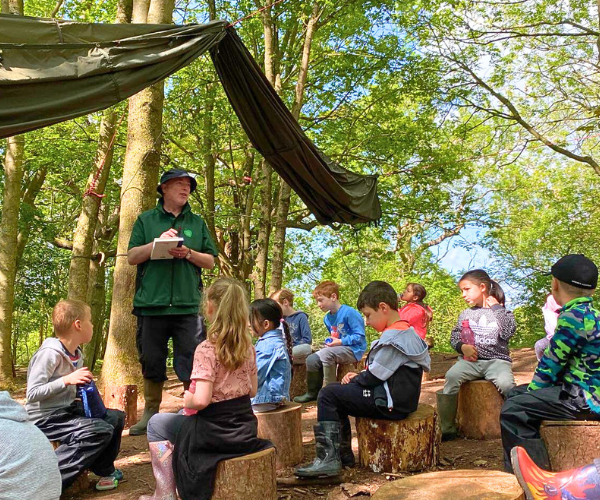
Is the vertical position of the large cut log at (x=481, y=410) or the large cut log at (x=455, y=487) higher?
the large cut log at (x=455, y=487)

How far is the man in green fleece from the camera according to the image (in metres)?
3.74

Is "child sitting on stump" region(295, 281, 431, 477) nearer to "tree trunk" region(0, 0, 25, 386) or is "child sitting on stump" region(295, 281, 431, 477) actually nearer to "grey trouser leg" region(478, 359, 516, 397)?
"grey trouser leg" region(478, 359, 516, 397)

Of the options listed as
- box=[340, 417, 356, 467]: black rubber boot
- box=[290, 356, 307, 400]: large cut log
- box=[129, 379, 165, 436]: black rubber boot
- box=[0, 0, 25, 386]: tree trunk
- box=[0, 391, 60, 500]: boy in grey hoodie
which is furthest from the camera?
box=[0, 0, 25, 386]: tree trunk

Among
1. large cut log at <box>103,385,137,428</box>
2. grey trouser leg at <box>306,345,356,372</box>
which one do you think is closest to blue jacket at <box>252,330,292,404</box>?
large cut log at <box>103,385,137,428</box>

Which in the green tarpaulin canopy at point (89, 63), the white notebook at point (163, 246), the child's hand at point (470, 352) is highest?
the green tarpaulin canopy at point (89, 63)

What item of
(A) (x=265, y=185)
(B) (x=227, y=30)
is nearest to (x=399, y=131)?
(A) (x=265, y=185)

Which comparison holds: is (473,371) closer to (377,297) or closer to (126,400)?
(377,297)

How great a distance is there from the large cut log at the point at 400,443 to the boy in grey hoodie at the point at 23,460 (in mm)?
1750

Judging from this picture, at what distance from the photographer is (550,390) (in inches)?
115

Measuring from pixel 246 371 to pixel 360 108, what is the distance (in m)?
8.39

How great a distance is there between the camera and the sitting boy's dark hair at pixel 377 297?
3354 mm

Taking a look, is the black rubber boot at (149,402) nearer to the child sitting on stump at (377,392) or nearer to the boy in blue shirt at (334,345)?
the child sitting on stump at (377,392)

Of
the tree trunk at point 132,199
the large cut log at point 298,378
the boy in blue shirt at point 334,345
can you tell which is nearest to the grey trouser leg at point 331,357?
the boy in blue shirt at point 334,345

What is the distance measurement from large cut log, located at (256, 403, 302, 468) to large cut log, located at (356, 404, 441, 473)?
452 mm
